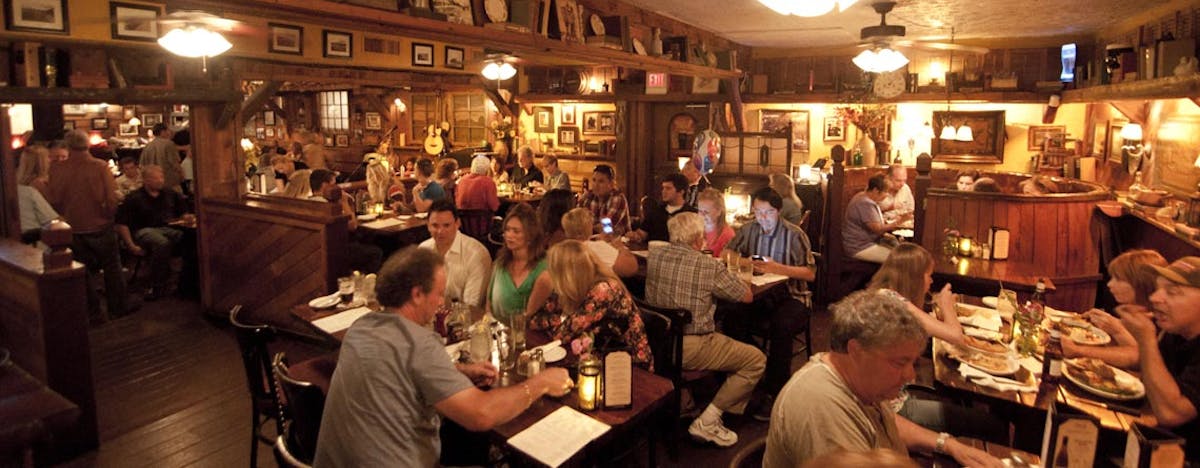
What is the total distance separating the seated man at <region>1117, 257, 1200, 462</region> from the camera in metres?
2.63

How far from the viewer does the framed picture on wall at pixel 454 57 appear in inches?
368

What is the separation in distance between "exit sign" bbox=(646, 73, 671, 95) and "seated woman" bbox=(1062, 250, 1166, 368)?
8.61 meters

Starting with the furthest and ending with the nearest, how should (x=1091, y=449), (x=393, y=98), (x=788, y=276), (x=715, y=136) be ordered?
(x=393, y=98) < (x=715, y=136) < (x=788, y=276) < (x=1091, y=449)

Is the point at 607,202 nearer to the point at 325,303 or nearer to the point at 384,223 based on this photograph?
the point at 384,223

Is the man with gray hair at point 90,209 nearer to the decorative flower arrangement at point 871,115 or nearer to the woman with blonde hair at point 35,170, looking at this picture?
the woman with blonde hair at point 35,170

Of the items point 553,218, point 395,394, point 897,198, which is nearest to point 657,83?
point 897,198

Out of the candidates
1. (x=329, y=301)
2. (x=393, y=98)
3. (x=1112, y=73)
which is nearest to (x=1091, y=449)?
(x=329, y=301)

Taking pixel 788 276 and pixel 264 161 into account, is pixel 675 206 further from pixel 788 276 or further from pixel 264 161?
→ pixel 264 161

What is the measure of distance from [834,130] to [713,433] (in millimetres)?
8357

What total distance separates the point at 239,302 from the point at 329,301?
9.78 ft

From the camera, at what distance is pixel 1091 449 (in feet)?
6.60

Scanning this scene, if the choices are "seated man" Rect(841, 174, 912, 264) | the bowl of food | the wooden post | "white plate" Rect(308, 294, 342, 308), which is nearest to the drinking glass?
"white plate" Rect(308, 294, 342, 308)

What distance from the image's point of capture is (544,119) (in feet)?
43.7

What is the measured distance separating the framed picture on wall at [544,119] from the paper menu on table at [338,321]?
9.53 meters
